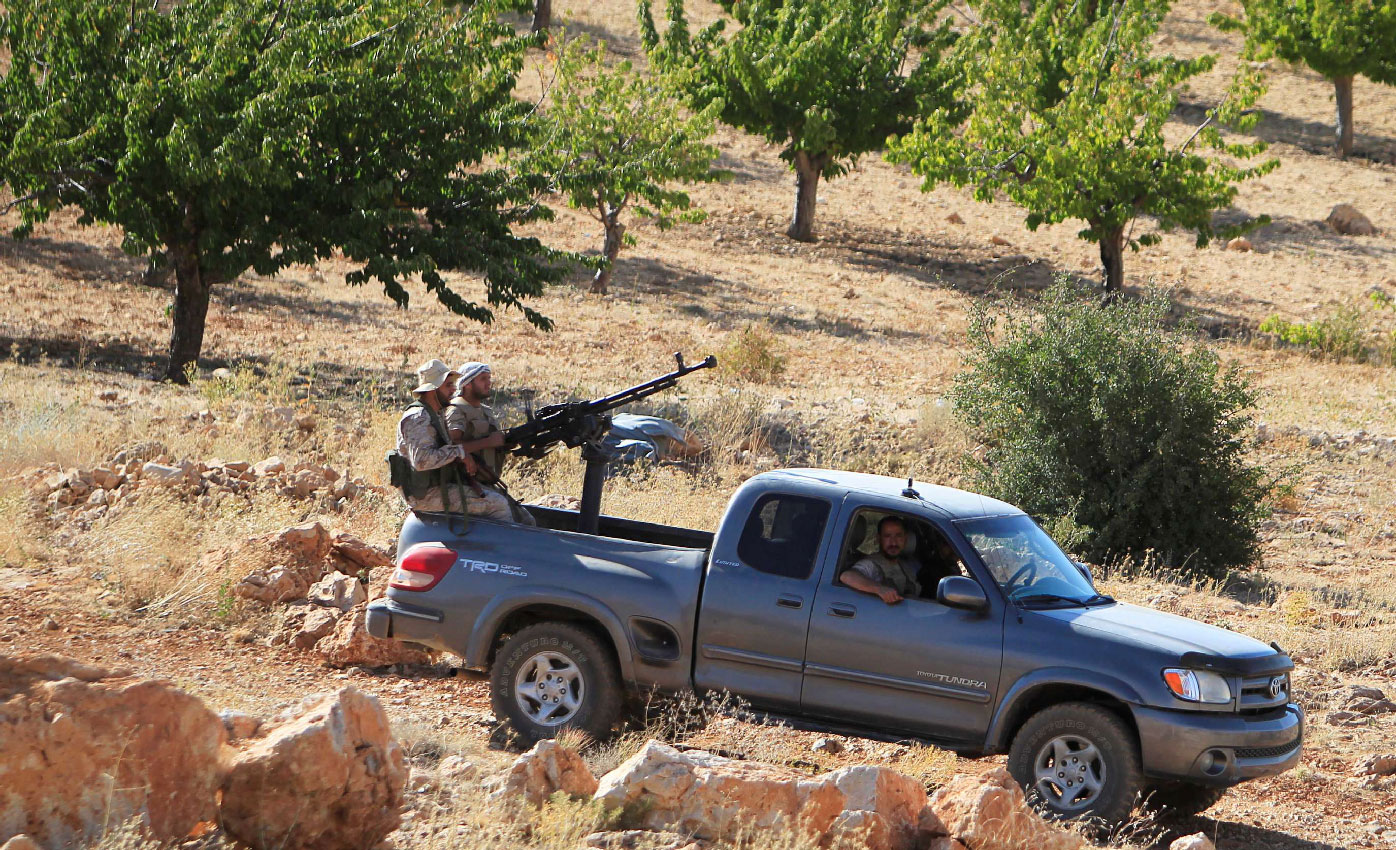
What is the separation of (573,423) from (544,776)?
290 cm

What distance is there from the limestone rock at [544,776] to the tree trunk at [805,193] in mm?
29318

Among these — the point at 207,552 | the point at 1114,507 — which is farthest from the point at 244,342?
A: the point at 1114,507

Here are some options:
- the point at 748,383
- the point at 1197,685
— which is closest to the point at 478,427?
the point at 1197,685

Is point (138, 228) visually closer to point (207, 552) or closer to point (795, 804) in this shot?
point (207, 552)

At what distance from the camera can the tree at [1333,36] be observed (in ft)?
124

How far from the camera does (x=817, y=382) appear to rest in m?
20.6

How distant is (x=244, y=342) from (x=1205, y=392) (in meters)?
14.6

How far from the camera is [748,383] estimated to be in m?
20.1

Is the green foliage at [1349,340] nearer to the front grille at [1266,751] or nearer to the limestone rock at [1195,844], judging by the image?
the front grille at [1266,751]

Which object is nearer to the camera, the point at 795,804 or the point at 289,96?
the point at 795,804

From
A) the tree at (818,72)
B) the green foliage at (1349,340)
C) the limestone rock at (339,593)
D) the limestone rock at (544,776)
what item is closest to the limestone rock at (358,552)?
the limestone rock at (339,593)

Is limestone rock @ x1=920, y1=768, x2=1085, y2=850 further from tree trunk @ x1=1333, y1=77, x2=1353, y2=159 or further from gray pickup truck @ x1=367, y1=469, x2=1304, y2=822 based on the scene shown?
tree trunk @ x1=1333, y1=77, x2=1353, y2=159

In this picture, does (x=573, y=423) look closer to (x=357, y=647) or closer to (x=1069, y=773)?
(x=357, y=647)

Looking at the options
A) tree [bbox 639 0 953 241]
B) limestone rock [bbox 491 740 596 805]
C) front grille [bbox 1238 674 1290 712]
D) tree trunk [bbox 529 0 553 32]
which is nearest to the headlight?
front grille [bbox 1238 674 1290 712]
